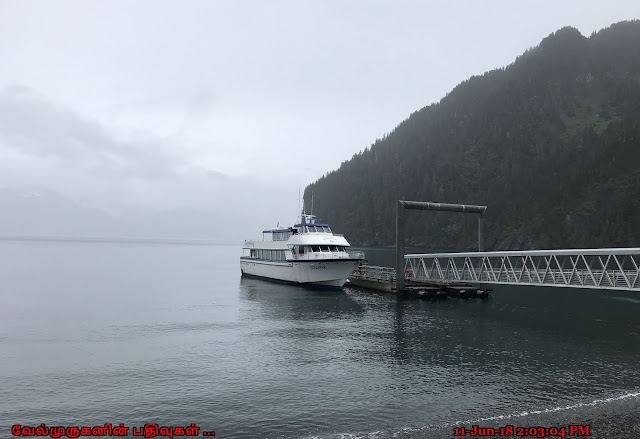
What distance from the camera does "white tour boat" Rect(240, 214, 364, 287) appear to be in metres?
62.2

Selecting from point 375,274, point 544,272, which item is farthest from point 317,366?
point 375,274

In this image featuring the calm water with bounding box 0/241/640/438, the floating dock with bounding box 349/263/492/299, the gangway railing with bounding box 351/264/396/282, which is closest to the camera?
the calm water with bounding box 0/241/640/438

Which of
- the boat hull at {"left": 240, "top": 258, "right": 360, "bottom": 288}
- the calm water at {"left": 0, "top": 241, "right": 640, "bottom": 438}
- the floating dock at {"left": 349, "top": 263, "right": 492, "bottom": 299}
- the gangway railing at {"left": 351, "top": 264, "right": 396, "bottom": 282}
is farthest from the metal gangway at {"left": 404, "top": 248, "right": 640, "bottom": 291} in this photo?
the boat hull at {"left": 240, "top": 258, "right": 360, "bottom": 288}

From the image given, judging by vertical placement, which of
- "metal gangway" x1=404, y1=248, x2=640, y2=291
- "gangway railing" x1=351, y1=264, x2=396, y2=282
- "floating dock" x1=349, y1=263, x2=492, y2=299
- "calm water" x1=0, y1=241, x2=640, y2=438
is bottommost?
"calm water" x1=0, y1=241, x2=640, y2=438

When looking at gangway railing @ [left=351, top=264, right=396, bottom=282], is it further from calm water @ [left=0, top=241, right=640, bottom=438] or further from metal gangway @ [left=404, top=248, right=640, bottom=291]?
calm water @ [left=0, top=241, right=640, bottom=438]

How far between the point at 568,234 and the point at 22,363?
564 feet

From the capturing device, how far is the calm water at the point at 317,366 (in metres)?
18.6

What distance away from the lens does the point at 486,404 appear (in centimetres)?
2003

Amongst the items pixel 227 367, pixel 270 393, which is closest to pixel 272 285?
pixel 227 367

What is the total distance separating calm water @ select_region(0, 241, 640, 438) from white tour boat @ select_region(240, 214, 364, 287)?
11716 mm

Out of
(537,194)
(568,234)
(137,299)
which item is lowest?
(137,299)

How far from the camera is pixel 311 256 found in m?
62.8

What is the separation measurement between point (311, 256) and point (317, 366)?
3683 centimetres

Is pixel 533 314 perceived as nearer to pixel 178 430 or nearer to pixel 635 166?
pixel 178 430
